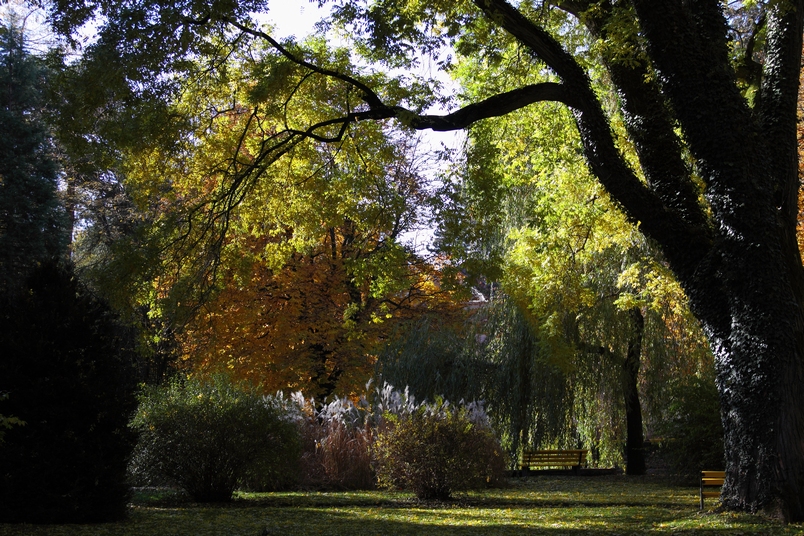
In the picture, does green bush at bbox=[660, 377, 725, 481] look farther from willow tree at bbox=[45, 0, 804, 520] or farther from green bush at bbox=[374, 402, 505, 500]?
willow tree at bbox=[45, 0, 804, 520]

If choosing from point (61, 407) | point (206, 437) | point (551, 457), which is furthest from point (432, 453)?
point (551, 457)

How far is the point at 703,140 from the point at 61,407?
23.0ft

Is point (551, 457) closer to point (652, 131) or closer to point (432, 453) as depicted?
point (432, 453)

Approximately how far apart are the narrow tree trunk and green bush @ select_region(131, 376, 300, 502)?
8733mm

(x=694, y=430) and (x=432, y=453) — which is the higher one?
(x=694, y=430)

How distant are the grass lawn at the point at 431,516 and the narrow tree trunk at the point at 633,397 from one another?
3975mm

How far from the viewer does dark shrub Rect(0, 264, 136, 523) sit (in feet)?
25.1

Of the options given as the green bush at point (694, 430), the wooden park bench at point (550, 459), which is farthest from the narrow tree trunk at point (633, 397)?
the green bush at point (694, 430)

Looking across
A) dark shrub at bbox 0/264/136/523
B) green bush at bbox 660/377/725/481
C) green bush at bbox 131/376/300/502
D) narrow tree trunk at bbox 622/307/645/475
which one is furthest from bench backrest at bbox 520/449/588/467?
dark shrub at bbox 0/264/136/523

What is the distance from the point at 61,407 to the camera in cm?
786

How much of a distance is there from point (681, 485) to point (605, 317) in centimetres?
384

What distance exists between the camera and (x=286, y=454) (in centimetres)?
1170

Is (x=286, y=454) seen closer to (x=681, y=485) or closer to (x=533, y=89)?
(x=533, y=89)

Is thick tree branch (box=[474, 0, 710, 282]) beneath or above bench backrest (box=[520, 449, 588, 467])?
above
